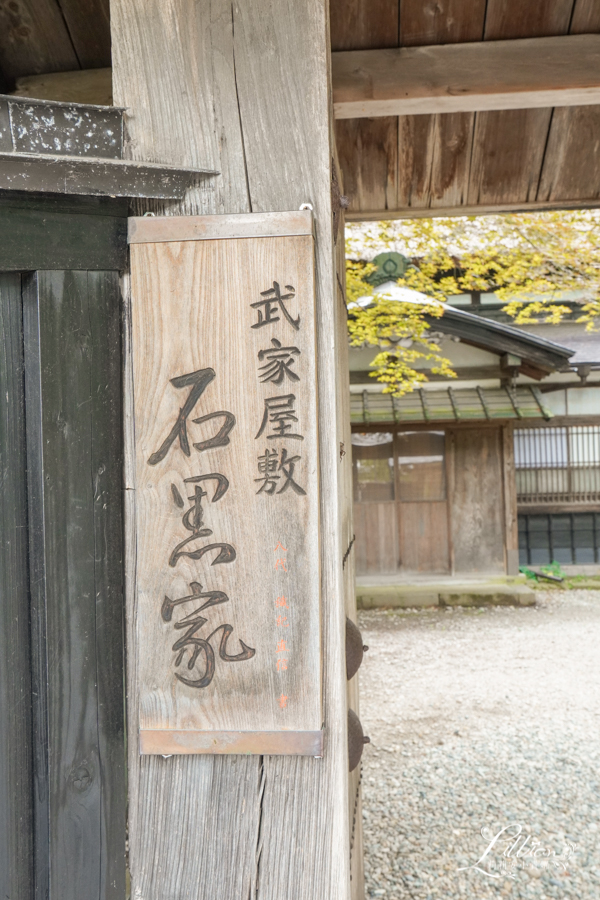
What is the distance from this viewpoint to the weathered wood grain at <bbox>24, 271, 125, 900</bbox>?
1.29 m

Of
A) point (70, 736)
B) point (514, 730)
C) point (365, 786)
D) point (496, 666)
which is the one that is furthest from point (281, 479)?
point (496, 666)

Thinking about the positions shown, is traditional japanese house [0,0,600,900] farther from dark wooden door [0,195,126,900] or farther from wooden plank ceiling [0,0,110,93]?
wooden plank ceiling [0,0,110,93]

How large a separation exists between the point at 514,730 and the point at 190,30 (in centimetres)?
517

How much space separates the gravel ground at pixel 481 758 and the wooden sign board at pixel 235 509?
8.14 ft

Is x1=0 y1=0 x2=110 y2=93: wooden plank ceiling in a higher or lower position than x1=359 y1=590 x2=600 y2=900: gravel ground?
higher

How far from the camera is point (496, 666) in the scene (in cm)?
660

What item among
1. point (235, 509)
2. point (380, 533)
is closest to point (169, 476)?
point (235, 509)

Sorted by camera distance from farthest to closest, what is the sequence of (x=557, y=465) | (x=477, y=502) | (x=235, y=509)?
(x=557, y=465) < (x=477, y=502) < (x=235, y=509)

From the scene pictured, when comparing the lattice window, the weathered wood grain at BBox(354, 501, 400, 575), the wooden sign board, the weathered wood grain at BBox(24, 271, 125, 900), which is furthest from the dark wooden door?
the lattice window

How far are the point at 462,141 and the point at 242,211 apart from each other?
1.82 m

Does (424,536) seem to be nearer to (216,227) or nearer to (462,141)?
(462,141)

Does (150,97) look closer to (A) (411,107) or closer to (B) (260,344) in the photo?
(B) (260,344)

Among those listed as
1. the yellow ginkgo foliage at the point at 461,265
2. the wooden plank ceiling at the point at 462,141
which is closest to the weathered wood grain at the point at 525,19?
the wooden plank ceiling at the point at 462,141

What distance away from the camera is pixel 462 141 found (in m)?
2.71
